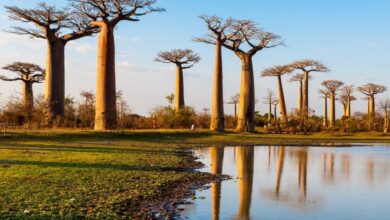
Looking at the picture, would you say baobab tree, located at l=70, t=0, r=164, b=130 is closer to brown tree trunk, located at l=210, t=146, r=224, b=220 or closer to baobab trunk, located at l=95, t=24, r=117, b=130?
baobab trunk, located at l=95, t=24, r=117, b=130

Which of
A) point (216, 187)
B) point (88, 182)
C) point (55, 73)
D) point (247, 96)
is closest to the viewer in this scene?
point (88, 182)

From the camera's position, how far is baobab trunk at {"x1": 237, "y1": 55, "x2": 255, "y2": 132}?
36656mm

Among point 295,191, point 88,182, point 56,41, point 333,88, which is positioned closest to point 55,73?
point 56,41

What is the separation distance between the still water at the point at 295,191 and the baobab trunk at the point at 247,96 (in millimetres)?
19635

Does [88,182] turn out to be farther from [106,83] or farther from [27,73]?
[27,73]

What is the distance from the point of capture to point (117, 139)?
78.0 ft

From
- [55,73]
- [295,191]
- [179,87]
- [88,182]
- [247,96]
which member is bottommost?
[295,191]

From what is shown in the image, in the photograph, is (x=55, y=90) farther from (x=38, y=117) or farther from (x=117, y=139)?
(x=117, y=139)

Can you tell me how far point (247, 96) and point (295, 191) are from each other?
26547 millimetres

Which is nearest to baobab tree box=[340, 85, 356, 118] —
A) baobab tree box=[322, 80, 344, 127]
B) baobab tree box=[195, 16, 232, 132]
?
baobab tree box=[322, 80, 344, 127]

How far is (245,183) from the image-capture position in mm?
11398

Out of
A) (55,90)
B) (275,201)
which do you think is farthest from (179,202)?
(55,90)

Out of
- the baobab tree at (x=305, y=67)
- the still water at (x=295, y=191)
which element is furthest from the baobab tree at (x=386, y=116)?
the still water at (x=295, y=191)

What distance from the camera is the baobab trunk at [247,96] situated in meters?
36.7
